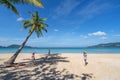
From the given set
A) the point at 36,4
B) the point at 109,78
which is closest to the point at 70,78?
the point at 109,78

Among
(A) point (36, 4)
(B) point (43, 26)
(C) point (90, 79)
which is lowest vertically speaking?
(C) point (90, 79)

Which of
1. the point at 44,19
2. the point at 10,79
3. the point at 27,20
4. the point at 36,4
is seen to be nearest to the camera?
the point at 36,4

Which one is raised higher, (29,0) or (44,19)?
(44,19)

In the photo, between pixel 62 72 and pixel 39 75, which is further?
pixel 62 72

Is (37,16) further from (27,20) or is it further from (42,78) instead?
(42,78)

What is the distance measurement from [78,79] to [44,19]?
15745mm

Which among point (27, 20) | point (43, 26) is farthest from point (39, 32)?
point (27, 20)

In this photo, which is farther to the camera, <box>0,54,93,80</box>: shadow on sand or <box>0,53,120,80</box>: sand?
<box>0,53,120,80</box>: sand

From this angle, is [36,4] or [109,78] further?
[109,78]

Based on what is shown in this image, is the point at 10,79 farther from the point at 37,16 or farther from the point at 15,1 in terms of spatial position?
the point at 37,16

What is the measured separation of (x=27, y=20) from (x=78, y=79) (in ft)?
49.6

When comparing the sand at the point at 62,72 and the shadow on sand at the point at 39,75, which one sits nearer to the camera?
the shadow on sand at the point at 39,75

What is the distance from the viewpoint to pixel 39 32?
82.7 ft

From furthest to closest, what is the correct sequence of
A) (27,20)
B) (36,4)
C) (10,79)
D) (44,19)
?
1. (44,19)
2. (27,20)
3. (10,79)
4. (36,4)
